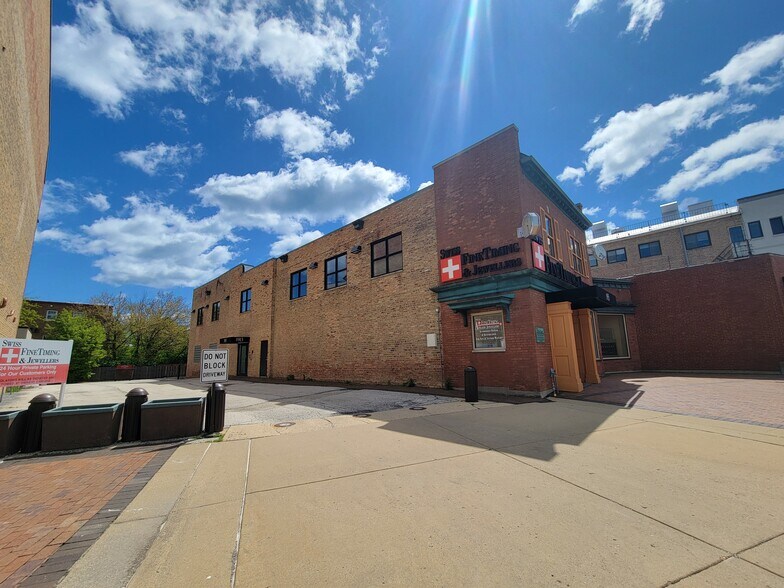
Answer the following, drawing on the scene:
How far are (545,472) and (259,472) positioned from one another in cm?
359

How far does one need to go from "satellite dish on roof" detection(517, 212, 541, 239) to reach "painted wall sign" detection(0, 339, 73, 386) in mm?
11658

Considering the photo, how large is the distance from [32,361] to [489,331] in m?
11.2

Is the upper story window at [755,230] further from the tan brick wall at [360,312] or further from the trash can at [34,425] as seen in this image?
the trash can at [34,425]

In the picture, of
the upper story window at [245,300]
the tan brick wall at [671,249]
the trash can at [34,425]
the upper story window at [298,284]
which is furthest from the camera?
the tan brick wall at [671,249]

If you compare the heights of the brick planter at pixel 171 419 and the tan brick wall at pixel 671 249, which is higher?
the tan brick wall at pixel 671 249

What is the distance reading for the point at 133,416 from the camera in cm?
628

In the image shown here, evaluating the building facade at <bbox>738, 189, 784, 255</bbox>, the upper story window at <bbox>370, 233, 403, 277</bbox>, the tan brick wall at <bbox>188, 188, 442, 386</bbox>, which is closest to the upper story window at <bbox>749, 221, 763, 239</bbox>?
the building facade at <bbox>738, 189, 784, 255</bbox>

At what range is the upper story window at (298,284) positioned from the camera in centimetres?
2048

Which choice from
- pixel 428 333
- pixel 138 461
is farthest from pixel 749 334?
pixel 138 461

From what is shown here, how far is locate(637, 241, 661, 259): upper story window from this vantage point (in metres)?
32.3

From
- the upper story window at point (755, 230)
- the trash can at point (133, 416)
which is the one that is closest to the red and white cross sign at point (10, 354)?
the trash can at point (133, 416)

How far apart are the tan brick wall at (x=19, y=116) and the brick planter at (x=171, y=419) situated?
277 inches

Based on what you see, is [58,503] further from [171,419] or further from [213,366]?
[213,366]

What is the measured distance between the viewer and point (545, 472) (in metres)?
4.18
